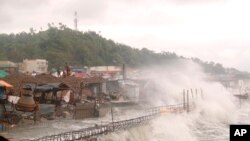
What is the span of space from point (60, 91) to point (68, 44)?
217 feet

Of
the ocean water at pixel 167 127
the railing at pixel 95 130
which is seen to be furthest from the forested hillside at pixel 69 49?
the railing at pixel 95 130

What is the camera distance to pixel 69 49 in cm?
9738

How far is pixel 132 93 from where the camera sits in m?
54.9

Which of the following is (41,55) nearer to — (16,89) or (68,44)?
(68,44)

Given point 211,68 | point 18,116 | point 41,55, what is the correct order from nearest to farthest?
point 18,116 < point 41,55 < point 211,68

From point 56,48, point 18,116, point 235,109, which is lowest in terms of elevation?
point 235,109

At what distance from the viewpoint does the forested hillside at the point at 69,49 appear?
91.3m

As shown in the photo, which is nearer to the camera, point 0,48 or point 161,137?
point 161,137

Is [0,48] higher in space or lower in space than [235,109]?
higher

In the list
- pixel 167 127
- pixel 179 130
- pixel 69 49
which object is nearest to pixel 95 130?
pixel 167 127

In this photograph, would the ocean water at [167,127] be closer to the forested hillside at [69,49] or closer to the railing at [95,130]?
the railing at [95,130]

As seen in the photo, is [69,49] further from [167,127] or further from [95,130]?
[95,130]

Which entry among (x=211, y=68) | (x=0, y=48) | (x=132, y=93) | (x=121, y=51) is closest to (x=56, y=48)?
(x=0, y=48)

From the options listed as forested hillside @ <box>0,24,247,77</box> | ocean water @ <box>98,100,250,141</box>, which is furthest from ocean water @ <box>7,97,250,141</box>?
Answer: forested hillside @ <box>0,24,247,77</box>
